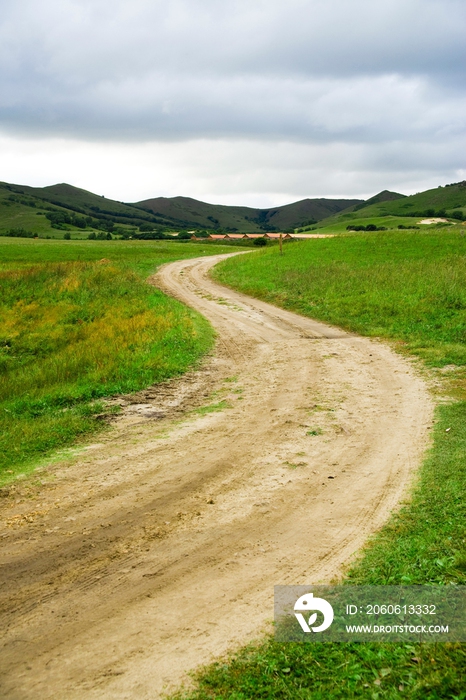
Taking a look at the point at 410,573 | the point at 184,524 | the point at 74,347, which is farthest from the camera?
the point at 74,347

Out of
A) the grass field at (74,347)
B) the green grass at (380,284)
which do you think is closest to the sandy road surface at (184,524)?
the grass field at (74,347)

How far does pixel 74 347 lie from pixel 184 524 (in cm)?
1569

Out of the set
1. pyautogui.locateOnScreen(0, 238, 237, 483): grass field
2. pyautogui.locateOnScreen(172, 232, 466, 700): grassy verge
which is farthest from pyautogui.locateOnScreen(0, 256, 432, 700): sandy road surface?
pyautogui.locateOnScreen(0, 238, 237, 483): grass field

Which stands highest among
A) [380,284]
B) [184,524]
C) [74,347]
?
[380,284]

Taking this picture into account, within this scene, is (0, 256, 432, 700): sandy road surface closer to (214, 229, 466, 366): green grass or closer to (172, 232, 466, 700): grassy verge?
(172, 232, 466, 700): grassy verge

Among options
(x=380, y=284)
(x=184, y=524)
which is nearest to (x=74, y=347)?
(x=380, y=284)

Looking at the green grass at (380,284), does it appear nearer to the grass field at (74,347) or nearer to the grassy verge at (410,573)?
the grassy verge at (410,573)

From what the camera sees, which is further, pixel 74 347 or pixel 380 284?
pixel 380 284

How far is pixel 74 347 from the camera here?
2120 centimetres

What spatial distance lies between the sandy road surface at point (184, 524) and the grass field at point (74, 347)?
3.81 feet

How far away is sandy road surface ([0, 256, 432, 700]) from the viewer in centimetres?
467

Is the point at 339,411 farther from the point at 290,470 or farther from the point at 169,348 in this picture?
the point at 169,348

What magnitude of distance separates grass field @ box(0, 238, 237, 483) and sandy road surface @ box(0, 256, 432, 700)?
45.7 inches

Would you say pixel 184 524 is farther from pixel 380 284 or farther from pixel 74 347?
pixel 380 284
